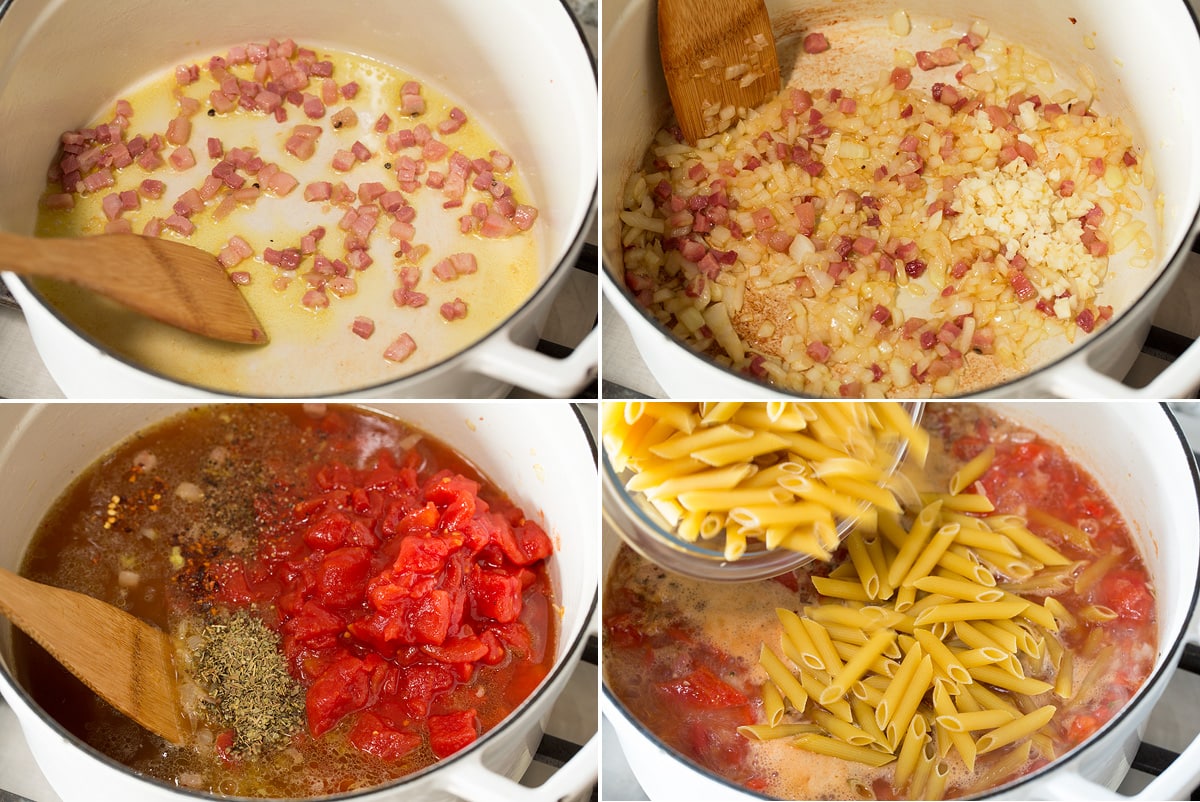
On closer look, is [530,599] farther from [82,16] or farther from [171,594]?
[82,16]

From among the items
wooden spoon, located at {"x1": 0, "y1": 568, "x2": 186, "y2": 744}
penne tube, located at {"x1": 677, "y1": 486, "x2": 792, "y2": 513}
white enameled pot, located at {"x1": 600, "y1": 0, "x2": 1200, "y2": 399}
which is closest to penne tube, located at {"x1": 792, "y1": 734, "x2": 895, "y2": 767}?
penne tube, located at {"x1": 677, "y1": 486, "x2": 792, "y2": 513}

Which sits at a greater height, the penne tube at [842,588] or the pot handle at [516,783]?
the pot handle at [516,783]

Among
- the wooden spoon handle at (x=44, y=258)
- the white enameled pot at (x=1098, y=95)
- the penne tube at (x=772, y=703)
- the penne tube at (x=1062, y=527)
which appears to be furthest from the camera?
the penne tube at (x=1062, y=527)

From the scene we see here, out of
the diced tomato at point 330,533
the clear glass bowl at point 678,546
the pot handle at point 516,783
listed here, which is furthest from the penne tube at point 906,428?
the diced tomato at point 330,533

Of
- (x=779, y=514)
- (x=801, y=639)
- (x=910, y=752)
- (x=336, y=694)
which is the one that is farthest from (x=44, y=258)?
(x=910, y=752)

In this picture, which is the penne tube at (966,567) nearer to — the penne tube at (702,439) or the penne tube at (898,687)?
the penne tube at (898,687)

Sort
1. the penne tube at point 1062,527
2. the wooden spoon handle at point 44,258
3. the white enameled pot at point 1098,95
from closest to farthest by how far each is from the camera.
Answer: the wooden spoon handle at point 44,258
the white enameled pot at point 1098,95
the penne tube at point 1062,527

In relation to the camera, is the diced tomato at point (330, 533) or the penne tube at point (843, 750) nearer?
the penne tube at point (843, 750)
